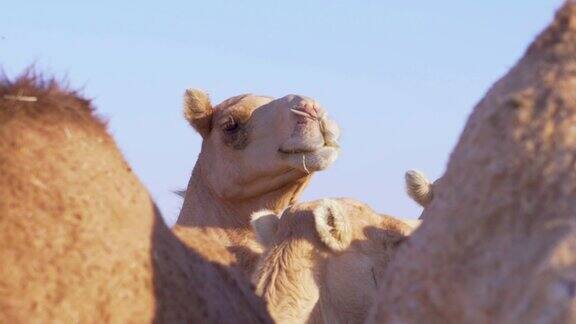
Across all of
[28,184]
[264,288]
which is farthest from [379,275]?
[28,184]

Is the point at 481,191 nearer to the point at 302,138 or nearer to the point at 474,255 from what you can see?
the point at 474,255

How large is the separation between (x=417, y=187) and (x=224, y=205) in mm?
2638

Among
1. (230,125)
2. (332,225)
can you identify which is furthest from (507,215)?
(230,125)

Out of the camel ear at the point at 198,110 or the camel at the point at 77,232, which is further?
the camel ear at the point at 198,110

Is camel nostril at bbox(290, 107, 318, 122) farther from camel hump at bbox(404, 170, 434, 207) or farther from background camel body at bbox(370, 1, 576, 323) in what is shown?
background camel body at bbox(370, 1, 576, 323)

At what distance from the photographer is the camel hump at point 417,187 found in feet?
32.8

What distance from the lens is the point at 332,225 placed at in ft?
21.9

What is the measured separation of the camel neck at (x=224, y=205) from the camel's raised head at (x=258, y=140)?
0.08 meters

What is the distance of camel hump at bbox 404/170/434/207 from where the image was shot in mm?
9992

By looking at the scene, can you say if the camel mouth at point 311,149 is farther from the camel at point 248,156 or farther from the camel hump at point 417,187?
the camel hump at point 417,187

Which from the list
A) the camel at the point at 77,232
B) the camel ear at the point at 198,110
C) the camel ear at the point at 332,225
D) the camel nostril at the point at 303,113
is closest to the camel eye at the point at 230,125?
the camel ear at the point at 198,110

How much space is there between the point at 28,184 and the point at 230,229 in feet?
27.8

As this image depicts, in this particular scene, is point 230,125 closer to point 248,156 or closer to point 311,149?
point 248,156

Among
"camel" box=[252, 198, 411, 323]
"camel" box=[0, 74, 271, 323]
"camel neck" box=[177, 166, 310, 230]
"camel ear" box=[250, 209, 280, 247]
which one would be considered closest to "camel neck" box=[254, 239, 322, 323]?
"camel" box=[252, 198, 411, 323]
